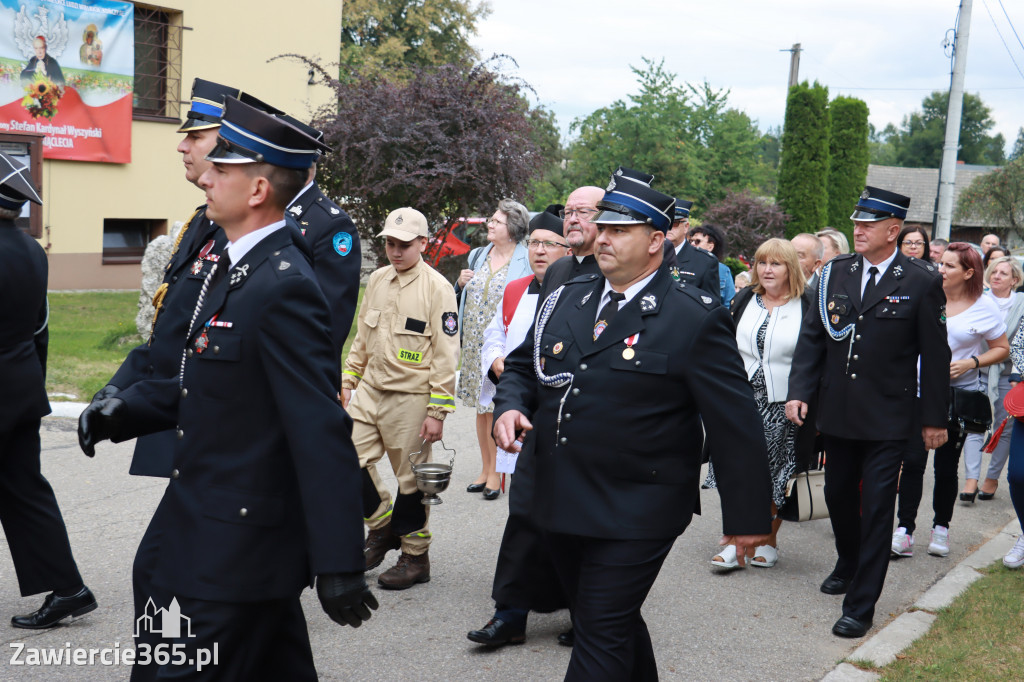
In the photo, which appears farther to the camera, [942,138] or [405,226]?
[942,138]

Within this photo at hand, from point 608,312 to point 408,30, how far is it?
39.9 m

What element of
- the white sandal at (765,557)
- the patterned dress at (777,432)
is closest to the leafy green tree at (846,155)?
the patterned dress at (777,432)

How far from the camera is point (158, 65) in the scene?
20.3m

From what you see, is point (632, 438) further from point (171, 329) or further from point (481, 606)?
point (481, 606)

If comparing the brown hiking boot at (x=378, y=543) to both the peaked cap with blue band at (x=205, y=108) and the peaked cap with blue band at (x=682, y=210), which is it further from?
the peaked cap with blue band at (x=682, y=210)

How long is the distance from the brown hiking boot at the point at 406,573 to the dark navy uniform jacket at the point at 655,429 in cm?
220

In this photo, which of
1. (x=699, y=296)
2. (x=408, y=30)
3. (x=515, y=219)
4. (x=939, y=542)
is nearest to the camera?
(x=699, y=296)

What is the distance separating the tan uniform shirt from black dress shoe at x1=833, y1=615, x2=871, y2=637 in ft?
7.81

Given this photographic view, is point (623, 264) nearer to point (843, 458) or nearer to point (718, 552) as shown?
point (843, 458)

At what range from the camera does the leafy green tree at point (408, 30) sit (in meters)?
38.1

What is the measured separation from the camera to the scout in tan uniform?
5562mm

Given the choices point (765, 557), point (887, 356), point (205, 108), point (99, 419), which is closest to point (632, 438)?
point (99, 419)

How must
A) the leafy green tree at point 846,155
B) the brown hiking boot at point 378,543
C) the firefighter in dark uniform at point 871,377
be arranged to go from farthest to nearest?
the leafy green tree at point 846,155 < the brown hiking boot at point 378,543 < the firefighter in dark uniform at point 871,377

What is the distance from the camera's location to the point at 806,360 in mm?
5805
